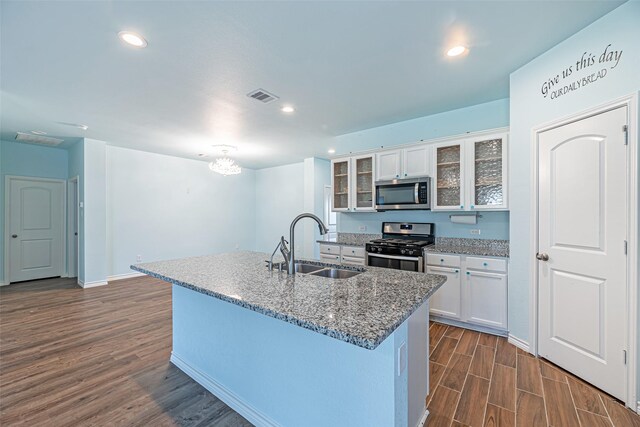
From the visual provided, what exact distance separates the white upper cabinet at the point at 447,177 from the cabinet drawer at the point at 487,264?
27.3 inches

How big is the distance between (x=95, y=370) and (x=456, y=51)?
4048 mm

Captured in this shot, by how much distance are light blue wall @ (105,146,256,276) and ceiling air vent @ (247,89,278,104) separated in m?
3.92

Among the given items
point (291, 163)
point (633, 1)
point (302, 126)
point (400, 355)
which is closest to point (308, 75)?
point (302, 126)

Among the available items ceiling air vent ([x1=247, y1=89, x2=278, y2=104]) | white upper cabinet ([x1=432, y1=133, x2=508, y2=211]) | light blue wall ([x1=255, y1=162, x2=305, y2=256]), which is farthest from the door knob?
light blue wall ([x1=255, y1=162, x2=305, y2=256])

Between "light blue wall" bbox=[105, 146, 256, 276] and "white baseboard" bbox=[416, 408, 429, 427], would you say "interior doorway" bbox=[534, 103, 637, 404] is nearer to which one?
"white baseboard" bbox=[416, 408, 429, 427]

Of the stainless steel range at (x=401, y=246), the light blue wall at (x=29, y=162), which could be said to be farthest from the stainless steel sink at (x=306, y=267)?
the light blue wall at (x=29, y=162)

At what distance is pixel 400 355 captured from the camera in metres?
1.23

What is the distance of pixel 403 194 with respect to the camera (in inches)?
148

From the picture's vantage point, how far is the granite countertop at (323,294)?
102 centimetres

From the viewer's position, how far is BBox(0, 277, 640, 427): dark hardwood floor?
1.80 metres

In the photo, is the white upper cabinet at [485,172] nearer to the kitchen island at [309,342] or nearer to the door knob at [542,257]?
the door knob at [542,257]

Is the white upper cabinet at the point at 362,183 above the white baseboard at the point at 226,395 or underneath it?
above

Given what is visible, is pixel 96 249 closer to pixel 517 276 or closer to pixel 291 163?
pixel 291 163

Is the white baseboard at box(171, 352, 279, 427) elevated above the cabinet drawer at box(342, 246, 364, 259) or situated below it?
below
